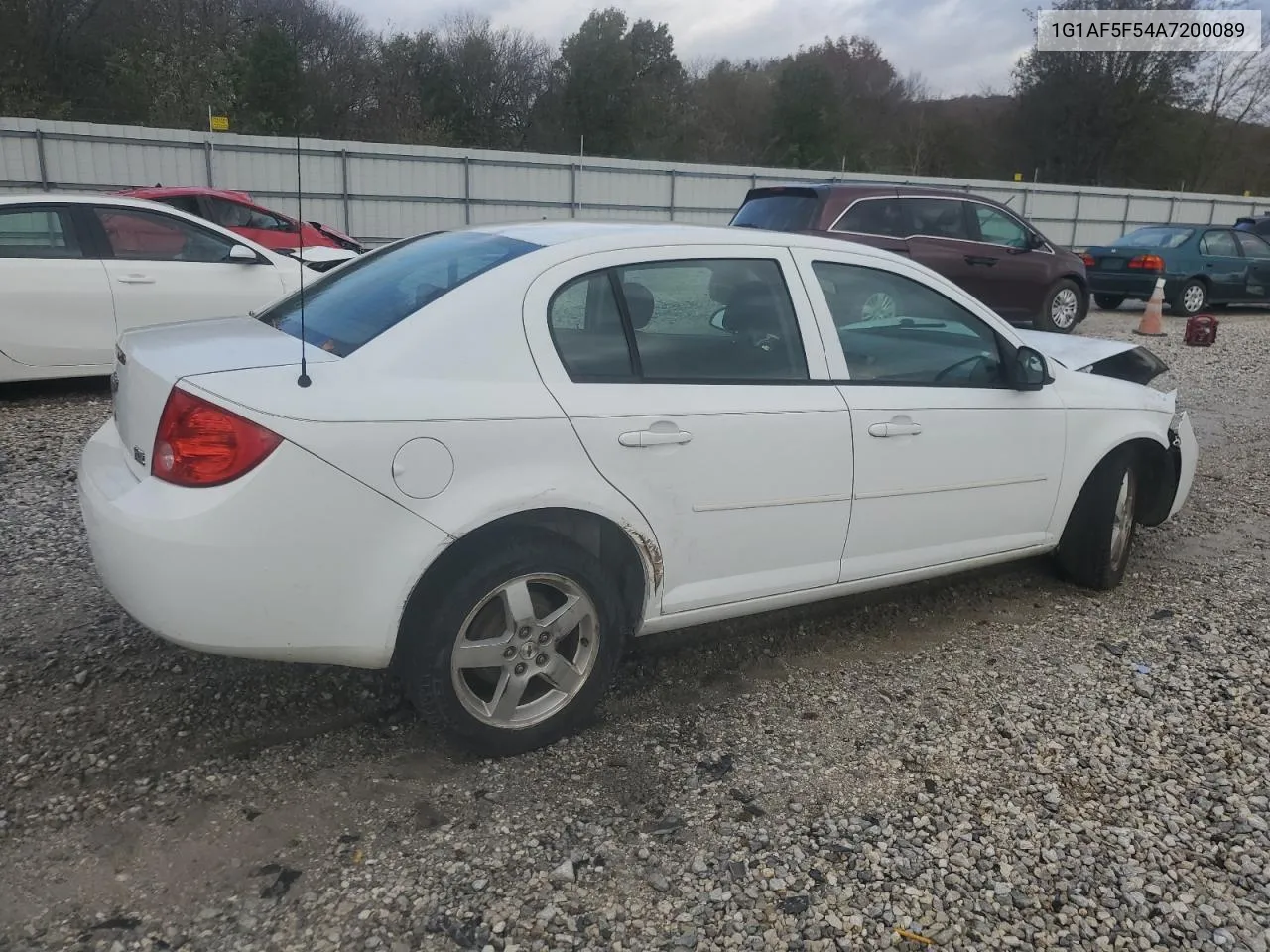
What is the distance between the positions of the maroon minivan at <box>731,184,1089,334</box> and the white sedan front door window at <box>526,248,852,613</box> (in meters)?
6.32

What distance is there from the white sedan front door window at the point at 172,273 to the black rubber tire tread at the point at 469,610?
4967 mm

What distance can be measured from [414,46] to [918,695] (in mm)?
41066

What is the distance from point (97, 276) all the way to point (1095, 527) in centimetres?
659

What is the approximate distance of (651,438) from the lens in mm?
2988

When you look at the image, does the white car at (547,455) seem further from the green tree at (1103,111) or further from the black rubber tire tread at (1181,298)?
the green tree at (1103,111)

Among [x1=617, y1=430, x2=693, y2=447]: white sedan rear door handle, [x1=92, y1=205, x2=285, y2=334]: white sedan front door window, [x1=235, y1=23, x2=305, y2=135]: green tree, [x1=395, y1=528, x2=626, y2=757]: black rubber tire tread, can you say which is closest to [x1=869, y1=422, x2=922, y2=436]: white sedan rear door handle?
[x1=617, y1=430, x2=693, y2=447]: white sedan rear door handle

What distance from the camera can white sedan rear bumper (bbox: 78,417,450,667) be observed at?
99.3 inches

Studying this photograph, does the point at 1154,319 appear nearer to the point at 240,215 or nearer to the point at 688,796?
the point at 240,215

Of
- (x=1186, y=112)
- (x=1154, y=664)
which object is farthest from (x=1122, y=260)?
(x=1186, y=112)

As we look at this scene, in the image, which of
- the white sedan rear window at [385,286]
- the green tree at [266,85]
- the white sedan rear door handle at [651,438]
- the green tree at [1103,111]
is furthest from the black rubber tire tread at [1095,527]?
the green tree at [1103,111]

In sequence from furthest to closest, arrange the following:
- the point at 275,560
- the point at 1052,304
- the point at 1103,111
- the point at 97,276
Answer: the point at 1103,111
the point at 1052,304
the point at 97,276
the point at 275,560

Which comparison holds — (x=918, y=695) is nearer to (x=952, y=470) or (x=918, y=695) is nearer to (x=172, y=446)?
(x=952, y=470)

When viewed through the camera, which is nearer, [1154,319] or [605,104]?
[1154,319]

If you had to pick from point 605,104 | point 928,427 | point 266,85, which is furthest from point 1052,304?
point 605,104
